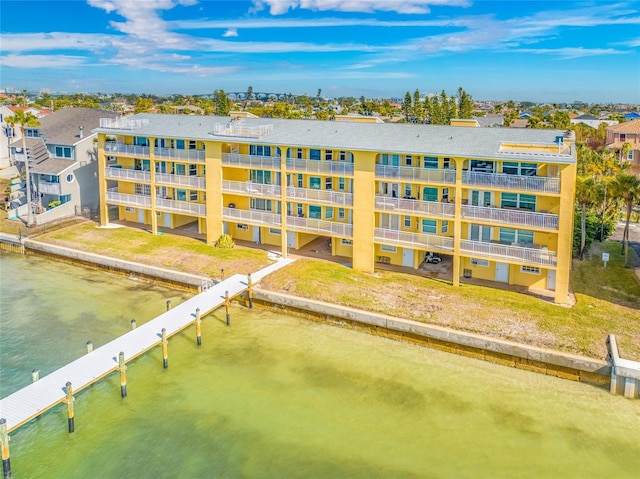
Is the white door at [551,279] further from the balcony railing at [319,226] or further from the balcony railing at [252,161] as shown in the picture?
the balcony railing at [252,161]

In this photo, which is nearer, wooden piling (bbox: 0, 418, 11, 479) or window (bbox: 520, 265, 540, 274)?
wooden piling (bbox: 0, 418, 11, 479)

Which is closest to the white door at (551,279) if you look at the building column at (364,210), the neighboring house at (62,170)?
→ the building column at (364,210)

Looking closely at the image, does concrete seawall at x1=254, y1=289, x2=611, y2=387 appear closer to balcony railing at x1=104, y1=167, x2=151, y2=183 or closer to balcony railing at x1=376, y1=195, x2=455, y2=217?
balcony railing at x1=376, y1=195, x2=455, y2=217

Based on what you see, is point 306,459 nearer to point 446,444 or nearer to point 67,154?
point 446,444

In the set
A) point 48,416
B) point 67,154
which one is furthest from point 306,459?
point 67,154

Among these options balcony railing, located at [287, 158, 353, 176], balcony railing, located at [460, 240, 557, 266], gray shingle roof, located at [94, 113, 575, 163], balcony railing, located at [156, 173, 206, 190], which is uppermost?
gray shingle roof, located at [94, 113, 575, 163]

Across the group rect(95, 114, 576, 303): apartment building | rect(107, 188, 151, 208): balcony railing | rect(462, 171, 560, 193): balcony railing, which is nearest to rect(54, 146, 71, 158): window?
rect(95, 114, 576, 303): apartment building
